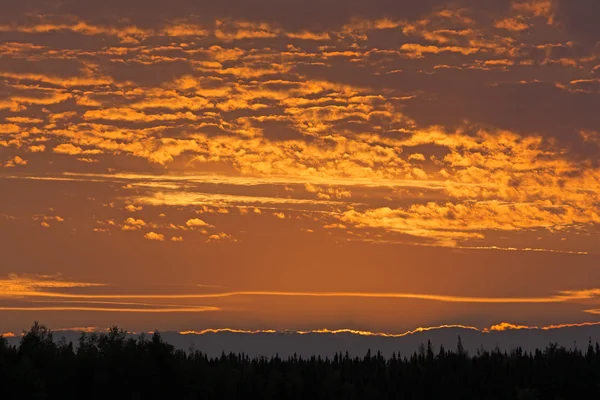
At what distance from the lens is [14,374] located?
616 feet

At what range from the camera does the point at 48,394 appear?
19950 cm

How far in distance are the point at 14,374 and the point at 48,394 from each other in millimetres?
13662
